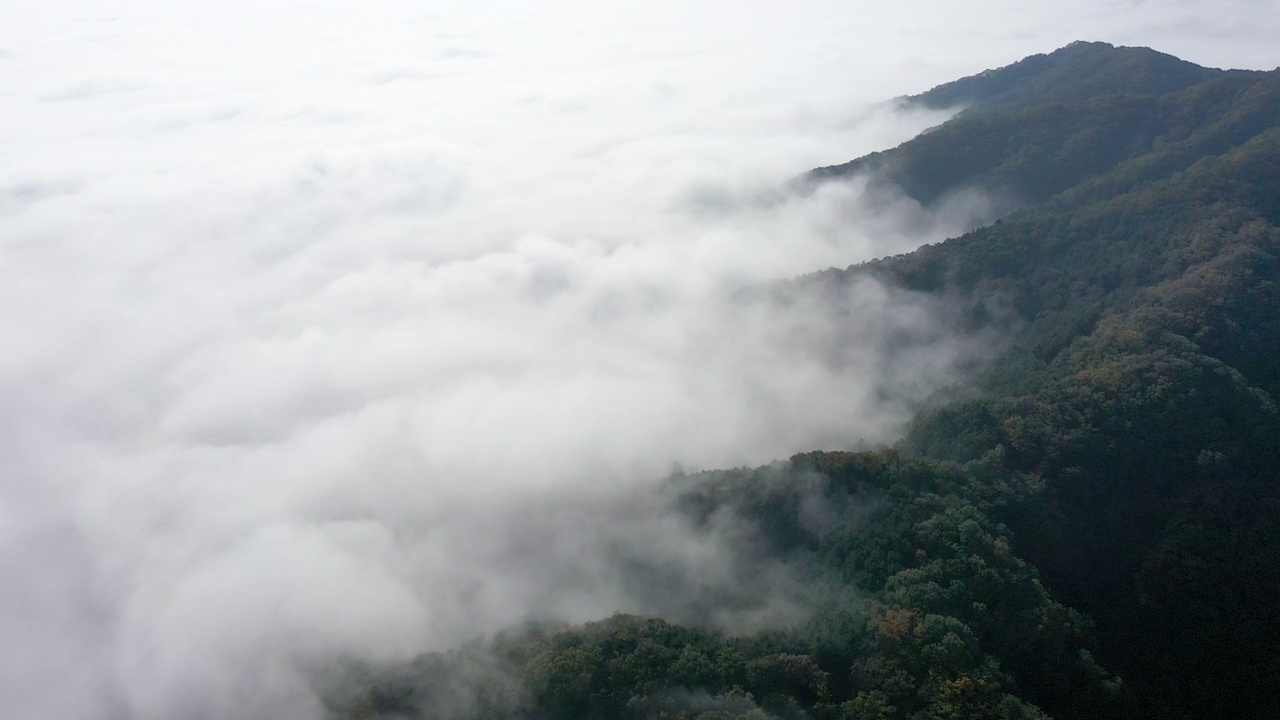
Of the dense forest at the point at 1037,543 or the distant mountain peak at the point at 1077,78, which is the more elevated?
the distant mountain peak at the point at 1077,78

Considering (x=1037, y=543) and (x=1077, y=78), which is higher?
(x=1077, y=78)

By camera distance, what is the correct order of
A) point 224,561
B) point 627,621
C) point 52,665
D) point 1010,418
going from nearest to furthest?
point 627,621 → point 1010,418 → point 52,665 → point 224,561

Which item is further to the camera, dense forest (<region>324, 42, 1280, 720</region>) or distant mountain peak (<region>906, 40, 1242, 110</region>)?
distant mountain peak (<region>906, 40, 1242, 110</region>)

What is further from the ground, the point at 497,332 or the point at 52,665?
the point at 497,332

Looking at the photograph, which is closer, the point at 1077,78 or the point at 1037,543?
the point at 1037,543

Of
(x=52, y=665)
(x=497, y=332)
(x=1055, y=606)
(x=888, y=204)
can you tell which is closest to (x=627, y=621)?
(x=1055, y=606)

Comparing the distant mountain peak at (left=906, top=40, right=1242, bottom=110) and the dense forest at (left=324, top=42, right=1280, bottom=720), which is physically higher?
the distant mountain peak at (left=906, top=40, right=1242, bottom=110)

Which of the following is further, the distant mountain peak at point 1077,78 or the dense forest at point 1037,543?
the distant mountain peak at point 1077,78

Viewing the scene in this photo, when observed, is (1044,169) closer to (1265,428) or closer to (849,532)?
(1265,428)
